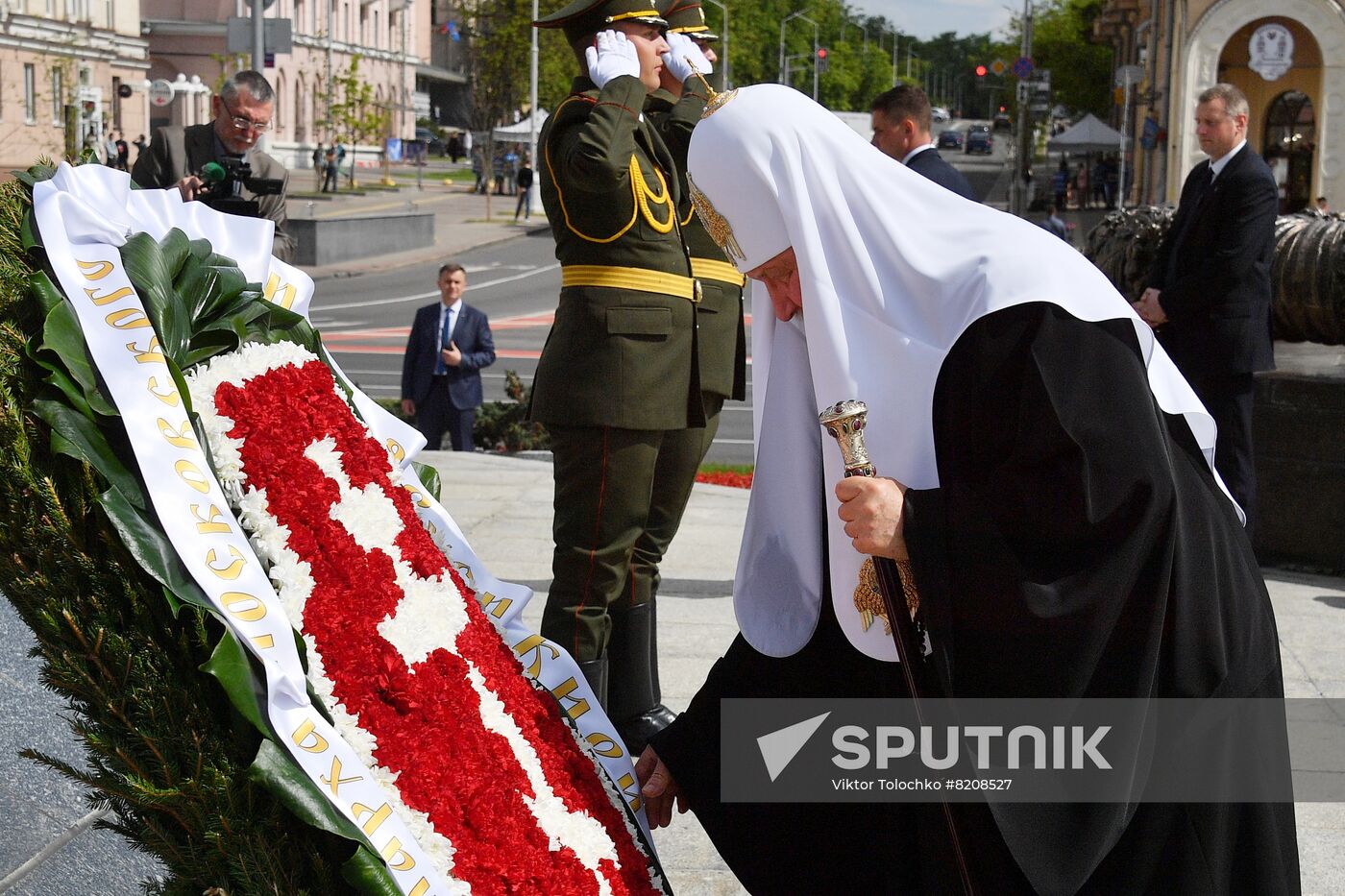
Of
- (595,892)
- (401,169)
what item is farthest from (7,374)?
(401,169)

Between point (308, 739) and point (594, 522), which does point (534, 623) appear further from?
point (308, 739)

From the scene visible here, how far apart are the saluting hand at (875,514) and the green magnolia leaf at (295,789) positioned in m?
0.86

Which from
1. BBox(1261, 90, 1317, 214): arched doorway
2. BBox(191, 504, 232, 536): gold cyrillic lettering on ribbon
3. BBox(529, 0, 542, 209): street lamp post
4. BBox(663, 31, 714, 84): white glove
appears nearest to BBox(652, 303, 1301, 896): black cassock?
BBox(191, 504, 232, 536): gold cyrillic lettering on ribbon

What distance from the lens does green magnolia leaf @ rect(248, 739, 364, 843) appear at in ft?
7.02

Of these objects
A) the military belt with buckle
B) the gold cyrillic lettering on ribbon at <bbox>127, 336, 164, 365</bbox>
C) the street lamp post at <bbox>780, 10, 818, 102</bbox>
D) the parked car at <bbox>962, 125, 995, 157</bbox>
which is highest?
the street lamp post at <bbox>780, 10, 818, 102</bbox>

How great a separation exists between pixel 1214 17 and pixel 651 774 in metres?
33.7

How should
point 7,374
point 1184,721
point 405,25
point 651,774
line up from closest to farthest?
point 7,374 → point 1184,721 → point 651,774 → point 405,25

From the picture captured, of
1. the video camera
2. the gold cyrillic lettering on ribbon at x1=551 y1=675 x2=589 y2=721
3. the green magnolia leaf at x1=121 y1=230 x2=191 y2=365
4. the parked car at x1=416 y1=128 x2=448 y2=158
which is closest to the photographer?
the green magnolia leaf at x1=121 y1=230 x2=191 y2=365

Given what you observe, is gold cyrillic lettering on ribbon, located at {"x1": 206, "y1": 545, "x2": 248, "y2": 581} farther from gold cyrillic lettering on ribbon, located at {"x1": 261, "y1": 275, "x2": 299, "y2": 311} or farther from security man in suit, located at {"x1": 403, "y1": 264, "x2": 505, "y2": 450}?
security man in suit, located at {"x1": 403, "y1": 264, "x2": 505, "y2": 450}

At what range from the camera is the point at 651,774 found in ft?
9.94

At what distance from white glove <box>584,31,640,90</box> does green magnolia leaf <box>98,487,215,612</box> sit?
8.78 feet

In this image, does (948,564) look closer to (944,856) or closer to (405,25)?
(944,856)

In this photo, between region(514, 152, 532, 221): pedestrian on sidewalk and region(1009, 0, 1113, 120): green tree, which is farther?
region(1009, 0, 1113, 120): green tree

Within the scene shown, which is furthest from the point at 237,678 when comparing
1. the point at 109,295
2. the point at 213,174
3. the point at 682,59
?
the point at 213,174
